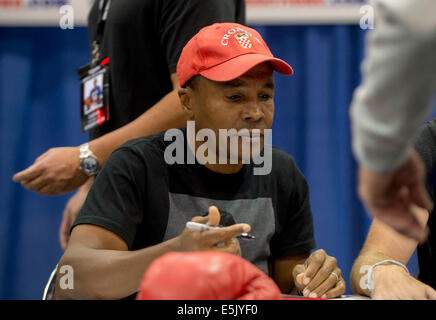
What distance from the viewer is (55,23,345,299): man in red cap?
1.10m

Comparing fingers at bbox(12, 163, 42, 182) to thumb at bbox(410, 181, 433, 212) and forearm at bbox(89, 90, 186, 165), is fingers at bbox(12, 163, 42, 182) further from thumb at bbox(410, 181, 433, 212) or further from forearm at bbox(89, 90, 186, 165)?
thumb at bbox(410, 181, 433, 212)

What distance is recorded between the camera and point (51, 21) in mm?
2611

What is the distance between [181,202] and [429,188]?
658mm

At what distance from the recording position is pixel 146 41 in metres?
1.50

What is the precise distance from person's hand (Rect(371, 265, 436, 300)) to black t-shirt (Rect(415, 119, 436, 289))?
34cm

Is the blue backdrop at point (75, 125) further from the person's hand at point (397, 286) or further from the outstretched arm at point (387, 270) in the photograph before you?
the person's hand at point (397, 286)

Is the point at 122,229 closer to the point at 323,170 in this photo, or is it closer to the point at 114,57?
the point at 114,57

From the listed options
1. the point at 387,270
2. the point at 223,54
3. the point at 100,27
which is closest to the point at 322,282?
the point at 387,270

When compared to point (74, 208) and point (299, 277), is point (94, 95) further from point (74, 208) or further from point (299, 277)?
point (299, 277)

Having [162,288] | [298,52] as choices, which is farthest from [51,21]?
[162,288]

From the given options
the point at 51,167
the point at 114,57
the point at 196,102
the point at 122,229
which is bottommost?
the point at 122,229

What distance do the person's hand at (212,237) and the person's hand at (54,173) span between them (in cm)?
61

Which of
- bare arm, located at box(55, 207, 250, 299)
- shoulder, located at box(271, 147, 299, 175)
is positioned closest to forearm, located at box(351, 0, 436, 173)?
bare arm, located at box(55, 207, 250, 299)

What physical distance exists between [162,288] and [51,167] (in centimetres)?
83
